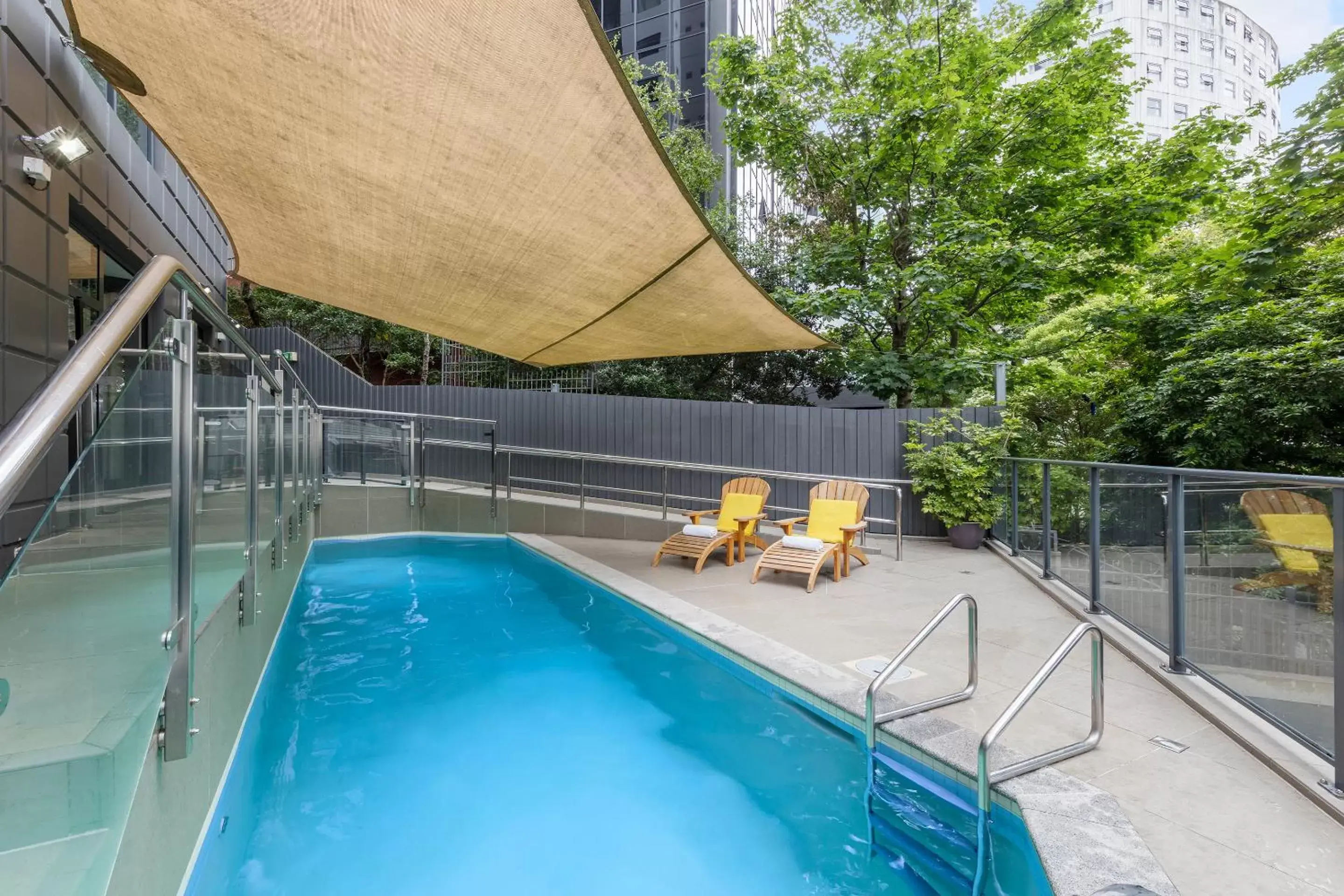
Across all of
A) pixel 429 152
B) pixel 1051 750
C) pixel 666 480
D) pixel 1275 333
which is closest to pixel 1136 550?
pixel 1051 750

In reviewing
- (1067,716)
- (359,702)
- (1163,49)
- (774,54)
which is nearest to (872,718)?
(1067,716)

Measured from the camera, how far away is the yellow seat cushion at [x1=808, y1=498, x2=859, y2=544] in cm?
665

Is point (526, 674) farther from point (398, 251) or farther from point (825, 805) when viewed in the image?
point (398, 251)

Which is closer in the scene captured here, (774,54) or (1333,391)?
(1333,391)

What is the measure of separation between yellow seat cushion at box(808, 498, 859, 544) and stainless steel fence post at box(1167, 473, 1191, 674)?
10.1 ft

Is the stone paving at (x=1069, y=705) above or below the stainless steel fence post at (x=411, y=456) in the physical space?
below

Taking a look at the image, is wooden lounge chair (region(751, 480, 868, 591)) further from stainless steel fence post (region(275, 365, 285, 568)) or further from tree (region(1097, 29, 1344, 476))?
tree (region(1097, 29, 1344, 476))

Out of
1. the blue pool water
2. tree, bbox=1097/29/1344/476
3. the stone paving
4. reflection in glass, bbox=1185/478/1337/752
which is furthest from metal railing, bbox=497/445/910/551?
reflection in glass, bbox=1185/478/1337/752

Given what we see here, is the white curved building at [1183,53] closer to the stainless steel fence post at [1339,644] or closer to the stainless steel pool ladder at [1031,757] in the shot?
the stainless steel fence post at [1339,644]

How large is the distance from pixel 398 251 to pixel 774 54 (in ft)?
29.4

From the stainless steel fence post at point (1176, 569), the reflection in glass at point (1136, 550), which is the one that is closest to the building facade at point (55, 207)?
the stainless steel fence post at point (1176, 569)

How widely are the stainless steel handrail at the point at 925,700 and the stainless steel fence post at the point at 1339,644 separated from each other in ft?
4.10

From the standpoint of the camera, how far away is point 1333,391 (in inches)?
263

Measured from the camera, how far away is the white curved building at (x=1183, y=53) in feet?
164
